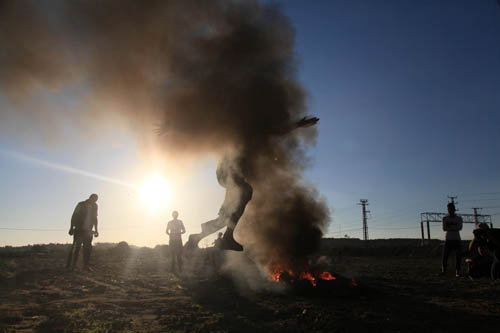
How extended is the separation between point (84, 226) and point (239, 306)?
24.5 feet

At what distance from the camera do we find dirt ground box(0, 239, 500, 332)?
4.84 metres

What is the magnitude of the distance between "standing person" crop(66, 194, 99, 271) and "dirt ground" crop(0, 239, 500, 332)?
6.11 feet

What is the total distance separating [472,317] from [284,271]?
4781 millimetres

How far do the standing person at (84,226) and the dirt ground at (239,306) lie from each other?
6.11ft

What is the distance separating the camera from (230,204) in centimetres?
1043

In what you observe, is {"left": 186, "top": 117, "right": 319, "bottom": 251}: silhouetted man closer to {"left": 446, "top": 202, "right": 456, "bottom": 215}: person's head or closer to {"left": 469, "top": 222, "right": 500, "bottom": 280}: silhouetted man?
{"left": 446, "top": 202, "right": 456, "bottom": 215}: person's head

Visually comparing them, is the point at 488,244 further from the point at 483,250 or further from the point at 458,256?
the point at 458,256

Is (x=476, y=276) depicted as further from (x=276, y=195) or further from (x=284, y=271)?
(x=276, y=195)

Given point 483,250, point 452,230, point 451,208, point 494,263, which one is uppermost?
point 451,208

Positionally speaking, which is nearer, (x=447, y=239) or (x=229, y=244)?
(x=229, y=244)

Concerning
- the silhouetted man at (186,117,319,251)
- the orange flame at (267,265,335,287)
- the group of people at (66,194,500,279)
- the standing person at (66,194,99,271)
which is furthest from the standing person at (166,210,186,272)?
the orange flame at (267,265,335,287)

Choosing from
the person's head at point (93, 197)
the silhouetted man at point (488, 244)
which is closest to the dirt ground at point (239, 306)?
the silhouetted man at point (488, 244)

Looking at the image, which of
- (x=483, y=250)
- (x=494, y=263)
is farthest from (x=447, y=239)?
(x=494, y=263)

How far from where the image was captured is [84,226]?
11.3m
